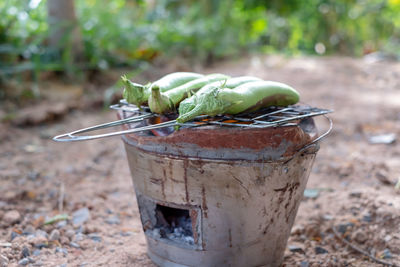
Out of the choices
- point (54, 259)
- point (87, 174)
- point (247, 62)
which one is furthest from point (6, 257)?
point (247, 62)

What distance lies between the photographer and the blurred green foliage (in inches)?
184

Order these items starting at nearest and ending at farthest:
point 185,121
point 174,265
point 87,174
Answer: point 185,121, point 174,265, point 87,174

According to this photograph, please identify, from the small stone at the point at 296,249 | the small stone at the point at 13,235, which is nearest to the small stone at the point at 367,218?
the small stone at the point at 296,249

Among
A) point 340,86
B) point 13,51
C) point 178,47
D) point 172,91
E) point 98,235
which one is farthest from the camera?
point 178,47

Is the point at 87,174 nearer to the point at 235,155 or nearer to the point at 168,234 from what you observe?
the point at 168,234

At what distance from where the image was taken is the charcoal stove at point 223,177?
1.55 metres

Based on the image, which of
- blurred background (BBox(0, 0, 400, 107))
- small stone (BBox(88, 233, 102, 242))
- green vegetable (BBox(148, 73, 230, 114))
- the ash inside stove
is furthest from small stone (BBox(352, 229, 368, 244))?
Result: blurred background (BBox(0, 0, 400, 107))

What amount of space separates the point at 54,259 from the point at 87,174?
1.35 m

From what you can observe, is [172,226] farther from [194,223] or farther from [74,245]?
[74,245]

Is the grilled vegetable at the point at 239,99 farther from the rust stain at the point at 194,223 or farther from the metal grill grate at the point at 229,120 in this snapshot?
Answer: the rust stain at the point at 194,223

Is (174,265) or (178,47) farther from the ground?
(178,47)

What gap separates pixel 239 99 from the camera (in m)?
1.58

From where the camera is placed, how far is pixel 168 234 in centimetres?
187

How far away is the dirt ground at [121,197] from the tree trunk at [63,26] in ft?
2.89
